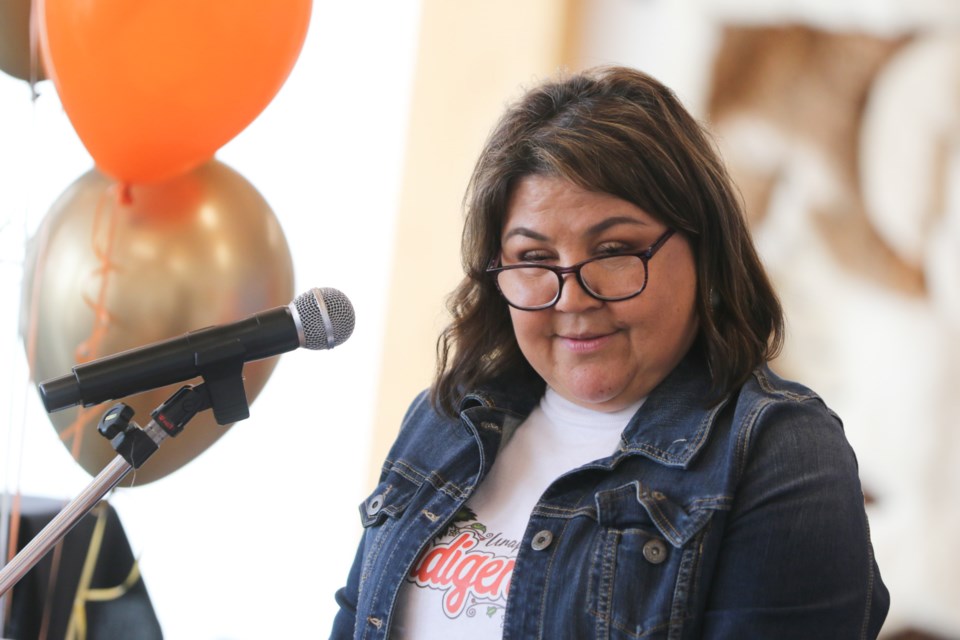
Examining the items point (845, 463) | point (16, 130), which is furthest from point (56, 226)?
point (845, 463)

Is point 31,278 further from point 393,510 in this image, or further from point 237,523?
point 237,523

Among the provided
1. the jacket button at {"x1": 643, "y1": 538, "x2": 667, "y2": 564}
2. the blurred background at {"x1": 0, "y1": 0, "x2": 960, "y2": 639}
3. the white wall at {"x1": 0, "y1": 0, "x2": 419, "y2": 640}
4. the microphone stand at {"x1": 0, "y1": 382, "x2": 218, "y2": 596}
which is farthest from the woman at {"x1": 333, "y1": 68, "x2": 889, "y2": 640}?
the white wall at {"x1": 0, "y1": 0, "x2": 419, "y2": 640}

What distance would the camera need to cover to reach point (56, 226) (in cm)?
177

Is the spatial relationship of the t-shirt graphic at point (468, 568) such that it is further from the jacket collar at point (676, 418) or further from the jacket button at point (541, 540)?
the jacket collar at point (676, 418)

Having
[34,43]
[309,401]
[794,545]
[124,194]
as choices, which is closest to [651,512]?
[794,545]

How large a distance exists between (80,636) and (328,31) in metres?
1.84

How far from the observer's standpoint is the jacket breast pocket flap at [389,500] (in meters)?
1.44

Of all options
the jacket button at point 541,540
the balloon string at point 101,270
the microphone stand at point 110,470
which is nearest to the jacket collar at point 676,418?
the jacket button at point 541,540

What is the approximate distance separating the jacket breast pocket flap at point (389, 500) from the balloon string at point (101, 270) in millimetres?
553

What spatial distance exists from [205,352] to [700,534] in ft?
1.84

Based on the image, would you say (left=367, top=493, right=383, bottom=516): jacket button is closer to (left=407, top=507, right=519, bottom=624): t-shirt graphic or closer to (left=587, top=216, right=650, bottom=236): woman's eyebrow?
(left=407, top=507, right=519, bottom=624): t-shirt graphic

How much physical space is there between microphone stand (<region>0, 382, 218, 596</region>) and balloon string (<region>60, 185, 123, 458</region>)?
67 cm

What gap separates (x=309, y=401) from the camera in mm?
3086

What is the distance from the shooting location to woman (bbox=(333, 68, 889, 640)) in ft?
3.67
